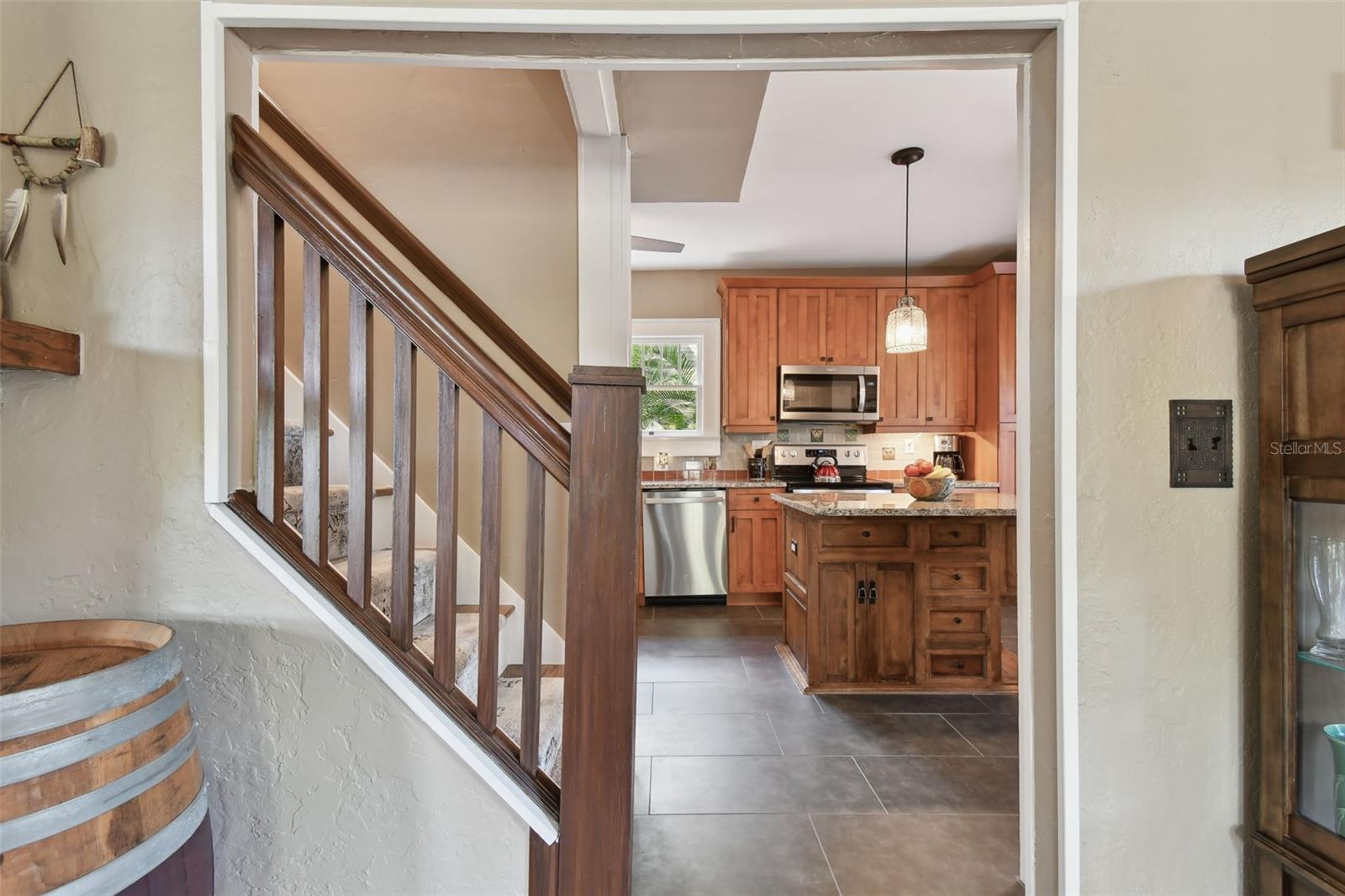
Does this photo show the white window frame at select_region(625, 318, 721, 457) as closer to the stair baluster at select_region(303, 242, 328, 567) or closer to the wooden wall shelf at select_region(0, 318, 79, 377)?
the stair baluster at select_region(303, 242, 328, 567)

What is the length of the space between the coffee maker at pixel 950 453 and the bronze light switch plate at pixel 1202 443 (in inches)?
181

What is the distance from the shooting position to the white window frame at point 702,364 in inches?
214

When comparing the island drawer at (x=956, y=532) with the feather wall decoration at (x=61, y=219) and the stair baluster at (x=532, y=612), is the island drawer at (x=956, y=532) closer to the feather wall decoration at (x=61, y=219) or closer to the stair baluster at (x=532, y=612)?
the stair baluster at (x=532, y=612)

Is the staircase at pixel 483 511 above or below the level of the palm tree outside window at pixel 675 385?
below

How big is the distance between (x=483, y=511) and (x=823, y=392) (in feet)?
14.3

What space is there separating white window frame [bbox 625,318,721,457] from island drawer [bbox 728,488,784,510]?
2.47 ft

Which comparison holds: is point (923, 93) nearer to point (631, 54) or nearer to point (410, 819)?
point (631, 54)

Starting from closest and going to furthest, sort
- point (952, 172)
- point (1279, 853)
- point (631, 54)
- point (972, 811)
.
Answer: point (1279, 853)
point (631, 54)
point (972, 811)
point (952, 172)

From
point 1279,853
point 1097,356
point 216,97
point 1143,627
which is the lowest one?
point 1279,853

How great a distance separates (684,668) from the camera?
326cm

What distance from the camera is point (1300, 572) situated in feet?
3.38

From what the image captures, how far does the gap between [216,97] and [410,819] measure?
51.6 inches

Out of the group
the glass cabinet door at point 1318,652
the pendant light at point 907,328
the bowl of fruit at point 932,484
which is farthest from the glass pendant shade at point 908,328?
the glass cabinet door at point 1318,652

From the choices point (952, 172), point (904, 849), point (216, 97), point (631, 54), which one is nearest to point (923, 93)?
point (952, 172)
